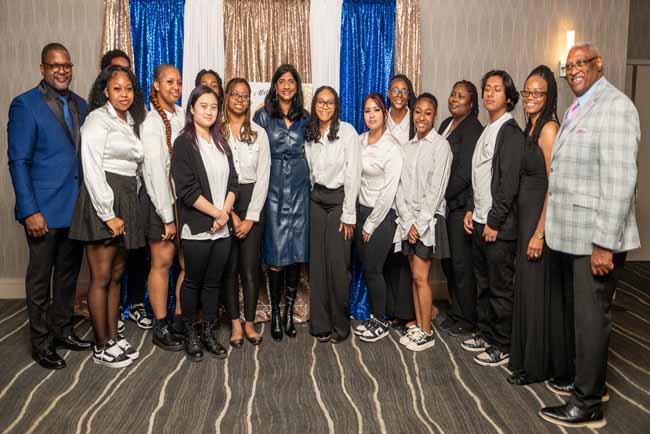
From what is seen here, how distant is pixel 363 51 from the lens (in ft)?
14.2

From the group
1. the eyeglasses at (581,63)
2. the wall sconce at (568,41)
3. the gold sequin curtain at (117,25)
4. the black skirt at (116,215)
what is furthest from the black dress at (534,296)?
the gold sequin curtain at (117,25)

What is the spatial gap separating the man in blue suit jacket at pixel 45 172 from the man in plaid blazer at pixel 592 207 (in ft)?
8.45

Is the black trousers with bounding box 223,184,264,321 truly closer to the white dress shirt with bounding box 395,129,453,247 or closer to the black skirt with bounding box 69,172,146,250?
the black skirt with bounding box 69,172,146,250

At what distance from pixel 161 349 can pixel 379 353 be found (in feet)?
4.43

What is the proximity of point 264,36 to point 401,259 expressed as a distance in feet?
6.22

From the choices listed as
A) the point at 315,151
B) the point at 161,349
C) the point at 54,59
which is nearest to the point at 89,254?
the point at 161,349

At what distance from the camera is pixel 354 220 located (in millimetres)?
3650

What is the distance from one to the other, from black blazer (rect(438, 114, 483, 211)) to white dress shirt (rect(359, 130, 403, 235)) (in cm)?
37

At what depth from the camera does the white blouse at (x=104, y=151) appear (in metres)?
3.05

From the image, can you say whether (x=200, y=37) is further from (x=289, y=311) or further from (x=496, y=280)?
(x=496, y=280)

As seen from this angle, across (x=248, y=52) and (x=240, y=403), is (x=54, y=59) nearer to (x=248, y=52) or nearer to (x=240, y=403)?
(x=248, y=52)

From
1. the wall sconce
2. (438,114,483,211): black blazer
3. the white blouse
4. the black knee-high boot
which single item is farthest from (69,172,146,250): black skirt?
the wall sconce

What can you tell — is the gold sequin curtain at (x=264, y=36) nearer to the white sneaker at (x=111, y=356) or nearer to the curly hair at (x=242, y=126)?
the curly hair at (x=242, y=126)

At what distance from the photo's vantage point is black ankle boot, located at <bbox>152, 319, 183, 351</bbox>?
3.56 m
